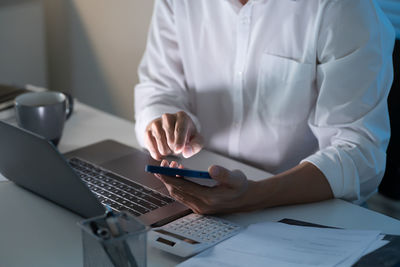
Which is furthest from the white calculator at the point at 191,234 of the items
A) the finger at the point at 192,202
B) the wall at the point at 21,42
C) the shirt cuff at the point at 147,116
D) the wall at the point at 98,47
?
the wall at the point at 21,42

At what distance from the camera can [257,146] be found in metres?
1.32

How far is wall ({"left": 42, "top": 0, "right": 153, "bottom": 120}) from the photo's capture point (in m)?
2.23

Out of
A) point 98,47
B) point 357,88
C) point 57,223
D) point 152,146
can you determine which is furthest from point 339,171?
point 98,47

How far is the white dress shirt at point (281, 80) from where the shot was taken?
1067 millimetres

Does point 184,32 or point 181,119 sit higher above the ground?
point 184,32

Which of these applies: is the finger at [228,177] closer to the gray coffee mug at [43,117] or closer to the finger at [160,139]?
the finger at [160,139]

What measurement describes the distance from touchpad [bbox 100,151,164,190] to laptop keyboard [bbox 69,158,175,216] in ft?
0.05

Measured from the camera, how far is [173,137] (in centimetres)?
112

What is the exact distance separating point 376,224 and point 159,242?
377mm


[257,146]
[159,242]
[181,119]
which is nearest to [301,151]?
[257,146]

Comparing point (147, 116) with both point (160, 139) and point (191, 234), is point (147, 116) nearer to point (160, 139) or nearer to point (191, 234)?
point (160, 139)

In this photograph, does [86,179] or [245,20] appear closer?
[86,179]

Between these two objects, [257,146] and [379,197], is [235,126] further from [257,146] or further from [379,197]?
[379,197]

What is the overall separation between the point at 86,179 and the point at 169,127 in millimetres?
220
